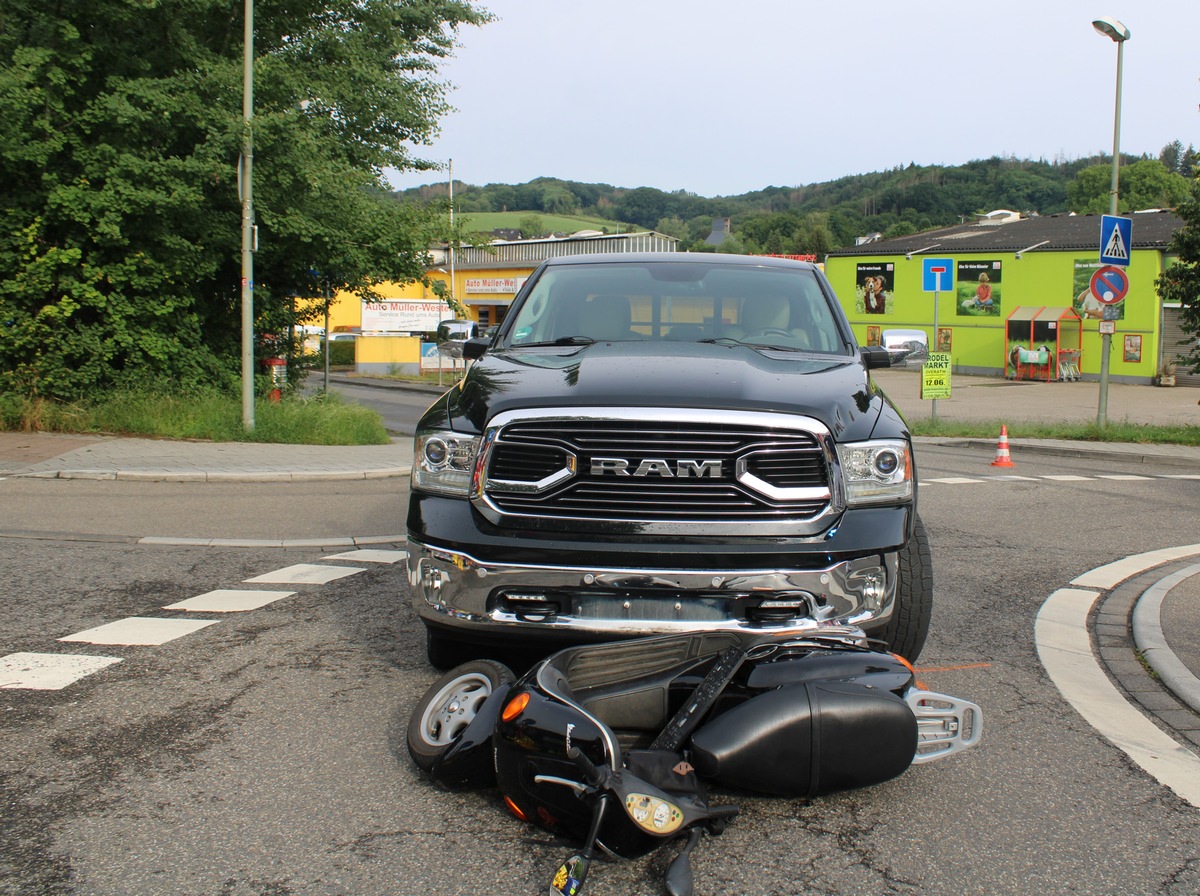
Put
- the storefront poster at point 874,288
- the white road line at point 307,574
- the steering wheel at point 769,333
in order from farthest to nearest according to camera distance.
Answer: the storefront poster at point 874,288, the white road line at point 307,574, the steering wheel at point 769,333

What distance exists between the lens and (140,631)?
5.92 metres

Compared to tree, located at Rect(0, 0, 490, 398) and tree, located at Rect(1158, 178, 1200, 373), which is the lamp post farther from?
tree, located at Rect(0, 0, 490, 398)

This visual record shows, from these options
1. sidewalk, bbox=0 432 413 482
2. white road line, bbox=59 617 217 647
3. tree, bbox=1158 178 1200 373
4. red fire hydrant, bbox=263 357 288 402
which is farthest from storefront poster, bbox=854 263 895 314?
white road line, bbox=59 617 217 647

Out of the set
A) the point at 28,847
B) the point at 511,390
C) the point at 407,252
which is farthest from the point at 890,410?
the point at 407,252

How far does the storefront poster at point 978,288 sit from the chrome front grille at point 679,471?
1699 inches

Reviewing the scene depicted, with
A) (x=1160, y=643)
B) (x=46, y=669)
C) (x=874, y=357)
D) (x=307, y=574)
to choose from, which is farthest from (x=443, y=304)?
(x=1160, y=643)

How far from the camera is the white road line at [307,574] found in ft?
23.9

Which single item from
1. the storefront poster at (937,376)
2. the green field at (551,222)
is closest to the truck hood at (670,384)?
the storefront poster at (937,376)

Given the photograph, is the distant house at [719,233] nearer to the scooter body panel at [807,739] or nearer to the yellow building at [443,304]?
the yellow building at [443,304]

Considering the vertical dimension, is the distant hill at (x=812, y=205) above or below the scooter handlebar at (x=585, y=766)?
above

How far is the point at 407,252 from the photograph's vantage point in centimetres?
1888

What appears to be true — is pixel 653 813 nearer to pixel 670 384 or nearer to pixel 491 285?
pixel 670 384

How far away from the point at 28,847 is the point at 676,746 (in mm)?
1846

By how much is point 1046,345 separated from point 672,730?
4162 cm
